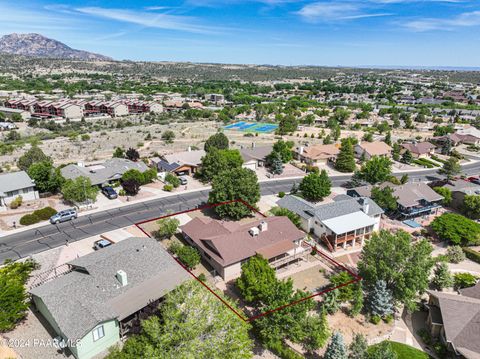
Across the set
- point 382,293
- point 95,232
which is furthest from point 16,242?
point 382,293

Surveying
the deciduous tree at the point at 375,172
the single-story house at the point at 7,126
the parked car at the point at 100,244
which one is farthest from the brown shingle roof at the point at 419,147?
the single-story house at the point at 7,126

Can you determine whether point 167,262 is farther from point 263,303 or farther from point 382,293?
point 382,293

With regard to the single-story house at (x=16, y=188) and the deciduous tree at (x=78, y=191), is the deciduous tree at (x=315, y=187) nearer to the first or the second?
the deciduous tree at (x=78, y=191)

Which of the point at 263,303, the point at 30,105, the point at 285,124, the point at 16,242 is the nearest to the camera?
the point at 263,303

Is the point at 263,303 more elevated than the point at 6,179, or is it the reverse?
the point at 6,179

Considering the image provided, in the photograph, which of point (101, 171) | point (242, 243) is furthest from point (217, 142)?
Result: point (242, 243)

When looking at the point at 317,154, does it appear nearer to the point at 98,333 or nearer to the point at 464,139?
the point at 464,139

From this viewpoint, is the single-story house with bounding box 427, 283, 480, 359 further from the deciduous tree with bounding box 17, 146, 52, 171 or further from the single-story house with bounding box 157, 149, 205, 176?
the deciduous tree with bounding box 17, 146, 52, 171
